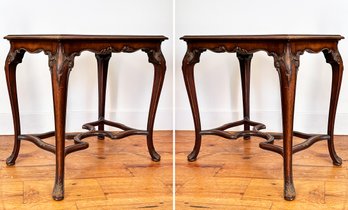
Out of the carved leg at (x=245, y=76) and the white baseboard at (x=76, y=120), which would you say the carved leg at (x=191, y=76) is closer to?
the carved leg at (x=245, y=76)

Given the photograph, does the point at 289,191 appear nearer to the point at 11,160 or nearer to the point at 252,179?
the point at 252,179

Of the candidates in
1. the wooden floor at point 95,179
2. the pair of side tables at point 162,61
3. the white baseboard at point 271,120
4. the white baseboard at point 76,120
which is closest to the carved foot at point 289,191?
the pair of side tables at point 162,61

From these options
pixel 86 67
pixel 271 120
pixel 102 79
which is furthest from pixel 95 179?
pixel 271 120

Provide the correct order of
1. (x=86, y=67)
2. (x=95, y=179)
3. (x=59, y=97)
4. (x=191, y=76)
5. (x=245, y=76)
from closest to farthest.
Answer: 1. (x=59, y=97)
2. (x=95, y=179)
3. (x=191, y=76)
4. (x=245, y=76)
5. (x=86, y=67)

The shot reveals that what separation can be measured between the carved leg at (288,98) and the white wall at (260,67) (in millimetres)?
983

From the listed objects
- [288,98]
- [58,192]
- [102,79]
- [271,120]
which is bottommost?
[58,192]

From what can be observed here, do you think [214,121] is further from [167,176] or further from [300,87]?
[167,176]

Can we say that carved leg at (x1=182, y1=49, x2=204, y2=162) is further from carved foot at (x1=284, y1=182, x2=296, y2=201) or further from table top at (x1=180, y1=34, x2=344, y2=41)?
carved foot at (x1=284, y1=182, x2=296, y2=201)

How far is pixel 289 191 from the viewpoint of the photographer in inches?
62.7

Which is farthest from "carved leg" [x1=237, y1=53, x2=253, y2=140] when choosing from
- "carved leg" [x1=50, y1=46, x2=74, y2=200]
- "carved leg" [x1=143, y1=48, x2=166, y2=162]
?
"carved leg" [x1=50, y1=46, x2=74, y2=200]

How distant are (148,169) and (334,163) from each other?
783 millimetres

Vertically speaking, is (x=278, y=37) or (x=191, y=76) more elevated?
(x=278, y=37)

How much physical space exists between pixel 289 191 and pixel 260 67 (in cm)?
113

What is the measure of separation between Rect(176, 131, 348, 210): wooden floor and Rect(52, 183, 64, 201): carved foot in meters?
0.39
